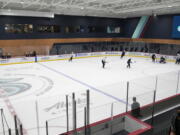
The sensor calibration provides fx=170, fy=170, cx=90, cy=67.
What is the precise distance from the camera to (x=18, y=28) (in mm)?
18609

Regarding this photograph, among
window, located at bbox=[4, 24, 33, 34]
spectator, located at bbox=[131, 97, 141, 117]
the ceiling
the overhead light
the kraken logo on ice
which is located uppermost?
the ceiling

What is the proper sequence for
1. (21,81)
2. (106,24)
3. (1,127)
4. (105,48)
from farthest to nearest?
(106,24), (105,48), (21,81), (1,127)

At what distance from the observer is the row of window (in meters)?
18.3

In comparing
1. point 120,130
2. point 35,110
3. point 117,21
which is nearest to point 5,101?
point 35,110

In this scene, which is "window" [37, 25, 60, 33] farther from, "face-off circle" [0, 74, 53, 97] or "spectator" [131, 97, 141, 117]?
"spectator" [131, 97, 141, 117]

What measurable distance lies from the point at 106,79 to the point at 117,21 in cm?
1822

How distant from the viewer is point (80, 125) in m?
4.21

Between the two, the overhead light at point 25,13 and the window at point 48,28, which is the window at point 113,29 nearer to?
the window at point 48,28

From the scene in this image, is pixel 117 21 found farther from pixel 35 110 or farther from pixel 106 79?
pixel 35 110

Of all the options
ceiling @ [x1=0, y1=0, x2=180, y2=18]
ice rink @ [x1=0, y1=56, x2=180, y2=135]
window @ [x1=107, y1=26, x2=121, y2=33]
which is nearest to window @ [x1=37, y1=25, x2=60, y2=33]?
ceiling @ [x1=0, y1=0, x2=180, y2=18]

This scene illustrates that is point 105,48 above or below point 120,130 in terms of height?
above

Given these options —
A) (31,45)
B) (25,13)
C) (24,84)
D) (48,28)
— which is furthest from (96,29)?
(24,84)

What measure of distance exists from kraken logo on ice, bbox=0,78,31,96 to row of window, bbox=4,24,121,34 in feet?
33.4

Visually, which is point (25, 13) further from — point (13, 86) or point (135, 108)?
point (135, 108)
